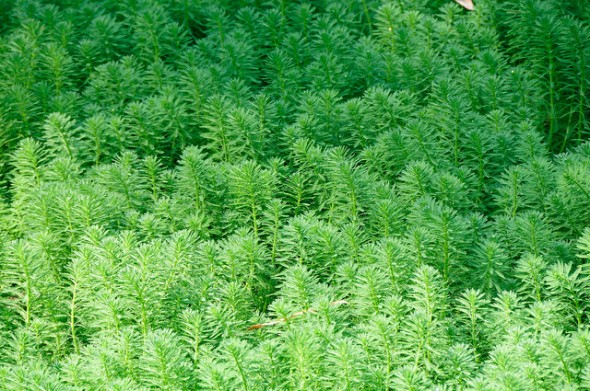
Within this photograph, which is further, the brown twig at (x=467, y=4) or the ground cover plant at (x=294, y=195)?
the brown twig at (x=467, y=4)

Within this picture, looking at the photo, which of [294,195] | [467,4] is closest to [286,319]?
[294,195]

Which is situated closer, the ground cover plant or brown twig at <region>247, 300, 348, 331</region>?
the ground cover plant

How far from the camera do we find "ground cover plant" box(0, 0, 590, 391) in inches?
97.6

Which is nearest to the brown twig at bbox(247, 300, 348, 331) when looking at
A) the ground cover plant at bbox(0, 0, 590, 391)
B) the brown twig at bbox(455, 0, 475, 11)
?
the ground cover plant at bbox(0, 0, 590, 391)

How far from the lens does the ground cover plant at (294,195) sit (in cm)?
248

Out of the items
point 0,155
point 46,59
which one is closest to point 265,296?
point 0,155

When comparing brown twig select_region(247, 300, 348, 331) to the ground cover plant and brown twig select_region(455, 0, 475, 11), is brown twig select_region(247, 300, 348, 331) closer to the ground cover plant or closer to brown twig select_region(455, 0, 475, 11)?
the ground cover plant

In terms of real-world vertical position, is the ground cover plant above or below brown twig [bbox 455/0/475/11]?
below

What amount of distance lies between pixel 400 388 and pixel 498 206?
1048mm

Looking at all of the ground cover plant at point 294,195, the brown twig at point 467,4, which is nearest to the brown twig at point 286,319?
the ground cover plant at point 294,195

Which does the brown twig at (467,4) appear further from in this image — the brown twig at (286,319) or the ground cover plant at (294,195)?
the brown twig at (286,319)

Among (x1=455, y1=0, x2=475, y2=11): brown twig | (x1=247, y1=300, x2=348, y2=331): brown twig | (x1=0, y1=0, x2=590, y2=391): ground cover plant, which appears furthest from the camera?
(x1=455, y1=0, x2=475, y2=11): brown twig

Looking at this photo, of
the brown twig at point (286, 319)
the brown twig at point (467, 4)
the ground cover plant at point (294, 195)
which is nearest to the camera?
the ground cover plant at point (294, 195)

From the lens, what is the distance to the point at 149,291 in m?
2.65
